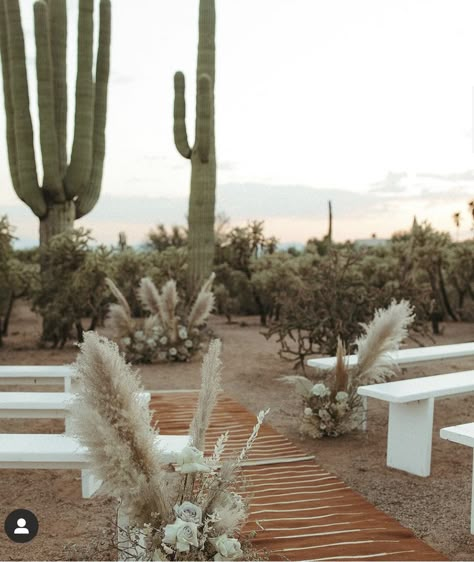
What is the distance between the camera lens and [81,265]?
11.5 metres

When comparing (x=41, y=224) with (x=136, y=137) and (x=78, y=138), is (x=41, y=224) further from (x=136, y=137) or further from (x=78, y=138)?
(x=136, y=137)

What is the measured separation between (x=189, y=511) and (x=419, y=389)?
3.02 m

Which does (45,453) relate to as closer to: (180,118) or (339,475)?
(339,475)

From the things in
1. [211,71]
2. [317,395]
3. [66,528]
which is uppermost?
[211,71]

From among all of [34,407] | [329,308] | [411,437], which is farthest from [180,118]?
[411,437]

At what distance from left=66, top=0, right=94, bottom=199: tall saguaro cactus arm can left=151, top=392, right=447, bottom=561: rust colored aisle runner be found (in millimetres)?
7908

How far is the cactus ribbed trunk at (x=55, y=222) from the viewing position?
40.3 feet

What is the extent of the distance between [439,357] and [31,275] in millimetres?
7450

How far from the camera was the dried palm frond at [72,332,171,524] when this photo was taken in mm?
2051

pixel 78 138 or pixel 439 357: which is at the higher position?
pixel 78 138

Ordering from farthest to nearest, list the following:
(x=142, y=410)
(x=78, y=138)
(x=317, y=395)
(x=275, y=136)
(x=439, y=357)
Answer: (x=275, y=136)
(x=78, y=138)
(x=439, y=357)
(x=317, y=395)
(x=142, y=410)

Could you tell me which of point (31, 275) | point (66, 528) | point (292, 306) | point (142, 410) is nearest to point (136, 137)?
point (31, 275)

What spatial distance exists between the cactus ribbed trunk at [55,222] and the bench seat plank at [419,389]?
27.1 feet

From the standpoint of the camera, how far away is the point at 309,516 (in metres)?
3.87
